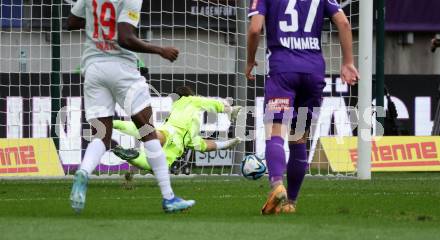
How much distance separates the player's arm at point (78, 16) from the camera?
930 cm

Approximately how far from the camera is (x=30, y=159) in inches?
656

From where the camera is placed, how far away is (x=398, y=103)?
68.2 feet

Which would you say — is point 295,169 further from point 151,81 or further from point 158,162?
point 151,81

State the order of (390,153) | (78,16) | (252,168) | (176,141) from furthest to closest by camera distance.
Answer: (390,153) → (176,141) → (252,168) → (78,16)

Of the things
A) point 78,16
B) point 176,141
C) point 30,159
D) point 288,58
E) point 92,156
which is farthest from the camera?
point 30,159

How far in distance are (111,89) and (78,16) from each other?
0.66 meters

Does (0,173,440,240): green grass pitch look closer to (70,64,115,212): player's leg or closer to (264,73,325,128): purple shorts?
(70,64,115,212): player's leg

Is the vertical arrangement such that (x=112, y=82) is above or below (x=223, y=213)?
above

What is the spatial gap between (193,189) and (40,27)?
200 inches

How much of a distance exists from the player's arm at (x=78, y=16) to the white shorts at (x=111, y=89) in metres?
0.44

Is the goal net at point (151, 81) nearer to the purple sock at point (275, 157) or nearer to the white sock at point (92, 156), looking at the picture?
the purple sock at point (275, 157)

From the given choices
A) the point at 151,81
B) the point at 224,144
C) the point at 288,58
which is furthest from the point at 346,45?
the point at 151,81

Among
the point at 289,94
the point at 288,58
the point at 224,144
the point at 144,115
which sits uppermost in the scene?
the point at 288,58

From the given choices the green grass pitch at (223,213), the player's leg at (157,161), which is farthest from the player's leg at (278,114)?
the player's leg at (157,161)
